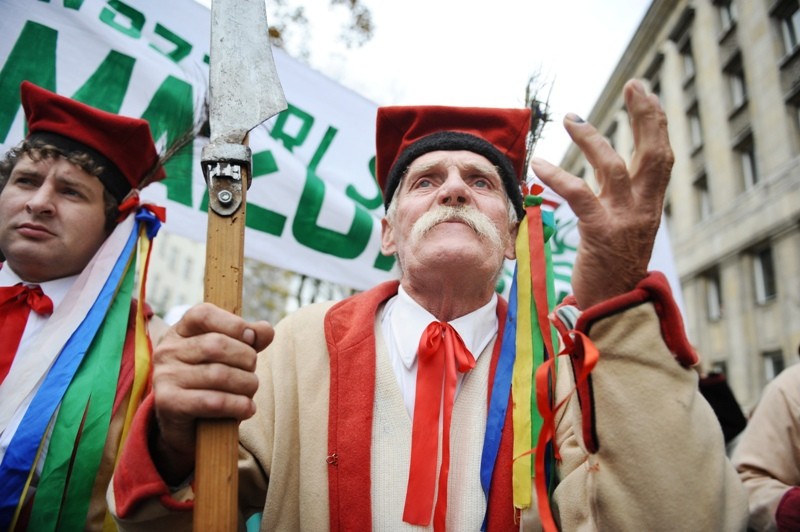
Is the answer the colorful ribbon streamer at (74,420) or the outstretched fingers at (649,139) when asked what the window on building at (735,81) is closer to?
the outstretched fingers at (649,139)

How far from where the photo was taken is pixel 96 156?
7.35 feet

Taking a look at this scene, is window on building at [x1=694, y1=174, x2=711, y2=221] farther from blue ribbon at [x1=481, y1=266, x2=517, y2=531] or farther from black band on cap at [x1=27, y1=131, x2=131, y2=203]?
black band on cap at [x1=27, y1=131, x2=131, y2=203]

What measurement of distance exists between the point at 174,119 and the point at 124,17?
0.67 m

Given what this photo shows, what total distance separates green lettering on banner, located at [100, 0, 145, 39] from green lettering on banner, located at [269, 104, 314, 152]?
3.15 ft

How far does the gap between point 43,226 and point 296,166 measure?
1.81 m

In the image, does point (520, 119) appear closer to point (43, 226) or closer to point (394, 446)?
point (394, 446)

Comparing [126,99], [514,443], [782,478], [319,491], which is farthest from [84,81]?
[782,478]

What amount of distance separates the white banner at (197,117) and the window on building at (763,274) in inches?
503

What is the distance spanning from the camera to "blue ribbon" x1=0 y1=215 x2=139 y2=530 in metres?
1.70

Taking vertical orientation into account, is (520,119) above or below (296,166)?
below

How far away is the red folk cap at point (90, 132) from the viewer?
2209mm

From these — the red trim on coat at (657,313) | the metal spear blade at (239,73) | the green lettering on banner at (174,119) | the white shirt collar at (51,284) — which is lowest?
the red trim on coat at (657,313)

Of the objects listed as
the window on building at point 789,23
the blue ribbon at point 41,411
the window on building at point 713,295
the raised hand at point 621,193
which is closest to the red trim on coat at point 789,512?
the raised hand at point 621,193

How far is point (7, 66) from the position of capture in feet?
9.30
